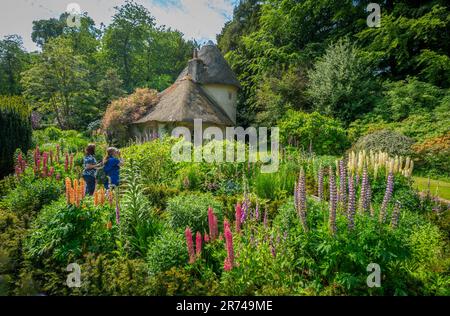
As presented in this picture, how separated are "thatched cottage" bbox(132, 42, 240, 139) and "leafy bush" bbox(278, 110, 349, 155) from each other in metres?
6.66

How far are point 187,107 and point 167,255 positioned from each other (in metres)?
17.4

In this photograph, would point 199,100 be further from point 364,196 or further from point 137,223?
point 364,196

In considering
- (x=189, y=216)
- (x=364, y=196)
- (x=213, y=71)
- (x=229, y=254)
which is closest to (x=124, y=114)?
(x=213, y=71)

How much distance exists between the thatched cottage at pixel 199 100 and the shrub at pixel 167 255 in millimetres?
15138

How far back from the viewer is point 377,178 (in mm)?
7250

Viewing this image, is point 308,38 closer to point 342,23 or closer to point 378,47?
point 342,23

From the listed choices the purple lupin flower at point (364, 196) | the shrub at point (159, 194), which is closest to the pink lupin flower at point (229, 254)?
the purple lupin flower at point (364, 196)

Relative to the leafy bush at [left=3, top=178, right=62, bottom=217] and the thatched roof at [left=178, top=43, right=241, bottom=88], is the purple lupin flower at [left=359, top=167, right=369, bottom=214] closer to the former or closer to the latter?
the leafy bush at [left=3, top=178, right=62, bottom=217]

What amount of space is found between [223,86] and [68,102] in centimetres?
1379

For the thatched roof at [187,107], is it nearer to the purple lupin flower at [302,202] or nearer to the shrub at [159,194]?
the shrub at [159,194]

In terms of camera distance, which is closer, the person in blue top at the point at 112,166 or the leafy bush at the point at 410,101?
the person in blue top at the point at 112,166

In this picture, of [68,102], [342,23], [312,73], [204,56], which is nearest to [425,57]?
[312,73]

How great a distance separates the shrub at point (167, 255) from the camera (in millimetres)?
4016
